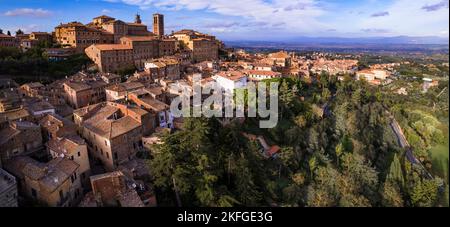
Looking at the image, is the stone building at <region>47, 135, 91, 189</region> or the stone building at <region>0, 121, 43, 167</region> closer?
the stone building at <region>47, 135, 91, 189</region>

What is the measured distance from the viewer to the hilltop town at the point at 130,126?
11.7 meters

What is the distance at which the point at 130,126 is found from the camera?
15.8 m

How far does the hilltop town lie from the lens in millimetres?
11664

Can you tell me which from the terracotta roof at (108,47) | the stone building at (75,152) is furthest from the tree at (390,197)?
the terracotta roof at (108,47)

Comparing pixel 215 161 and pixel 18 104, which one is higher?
pixel 18 104

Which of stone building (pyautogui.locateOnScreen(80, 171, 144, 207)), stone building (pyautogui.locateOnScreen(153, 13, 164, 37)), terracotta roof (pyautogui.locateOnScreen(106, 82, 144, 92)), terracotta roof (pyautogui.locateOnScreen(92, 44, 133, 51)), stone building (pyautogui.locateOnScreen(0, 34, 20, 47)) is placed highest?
stone building (pyautogui.locateOnScreen(153, 13, 164, 37))

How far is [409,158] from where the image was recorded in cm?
2470

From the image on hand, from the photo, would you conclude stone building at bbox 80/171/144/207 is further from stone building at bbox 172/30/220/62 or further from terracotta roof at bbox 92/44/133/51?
stone building at bbox 172/30/220/62

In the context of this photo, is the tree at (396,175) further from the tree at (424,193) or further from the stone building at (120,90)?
the stone building at (120,90)

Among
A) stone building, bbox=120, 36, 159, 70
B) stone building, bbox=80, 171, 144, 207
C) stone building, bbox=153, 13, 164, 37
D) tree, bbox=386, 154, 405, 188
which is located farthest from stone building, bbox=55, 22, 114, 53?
tree, bbox=386, 154, 405, 188
